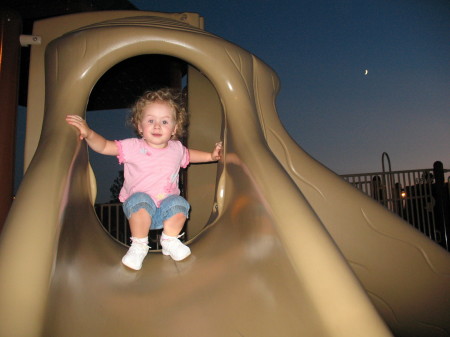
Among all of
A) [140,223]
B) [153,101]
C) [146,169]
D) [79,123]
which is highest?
[153,101]

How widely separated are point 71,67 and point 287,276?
1017 millimetres

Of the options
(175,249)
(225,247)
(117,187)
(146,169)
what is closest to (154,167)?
(146,169)

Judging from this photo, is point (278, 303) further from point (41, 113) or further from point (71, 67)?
point (41, 113)

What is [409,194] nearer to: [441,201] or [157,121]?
[441,201]

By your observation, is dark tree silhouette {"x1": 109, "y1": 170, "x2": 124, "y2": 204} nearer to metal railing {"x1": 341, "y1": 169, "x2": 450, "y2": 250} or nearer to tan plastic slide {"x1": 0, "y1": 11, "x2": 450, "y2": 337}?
metal railing {"x1": 341, "y1": 169, "x2": 450, "y2": 250}

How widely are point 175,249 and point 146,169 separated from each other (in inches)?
14.4

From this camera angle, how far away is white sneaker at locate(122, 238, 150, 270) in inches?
44.0

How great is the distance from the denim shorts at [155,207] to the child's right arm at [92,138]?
0.21 metres

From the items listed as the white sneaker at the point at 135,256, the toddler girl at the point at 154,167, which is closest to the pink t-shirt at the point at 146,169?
the toddler girl at the point at 154,167

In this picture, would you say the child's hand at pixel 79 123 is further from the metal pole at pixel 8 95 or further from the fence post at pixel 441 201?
the fence post at pixel 441 201

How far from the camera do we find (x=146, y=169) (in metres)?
1.39

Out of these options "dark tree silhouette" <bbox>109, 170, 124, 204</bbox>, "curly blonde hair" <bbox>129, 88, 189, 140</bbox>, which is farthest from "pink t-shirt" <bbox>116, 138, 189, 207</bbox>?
"dark tree silhouette" <bbox>109, 170, 124, 204</bbox>

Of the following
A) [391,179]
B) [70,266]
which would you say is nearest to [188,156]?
[70,266]

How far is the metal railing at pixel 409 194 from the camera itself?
380 cm
